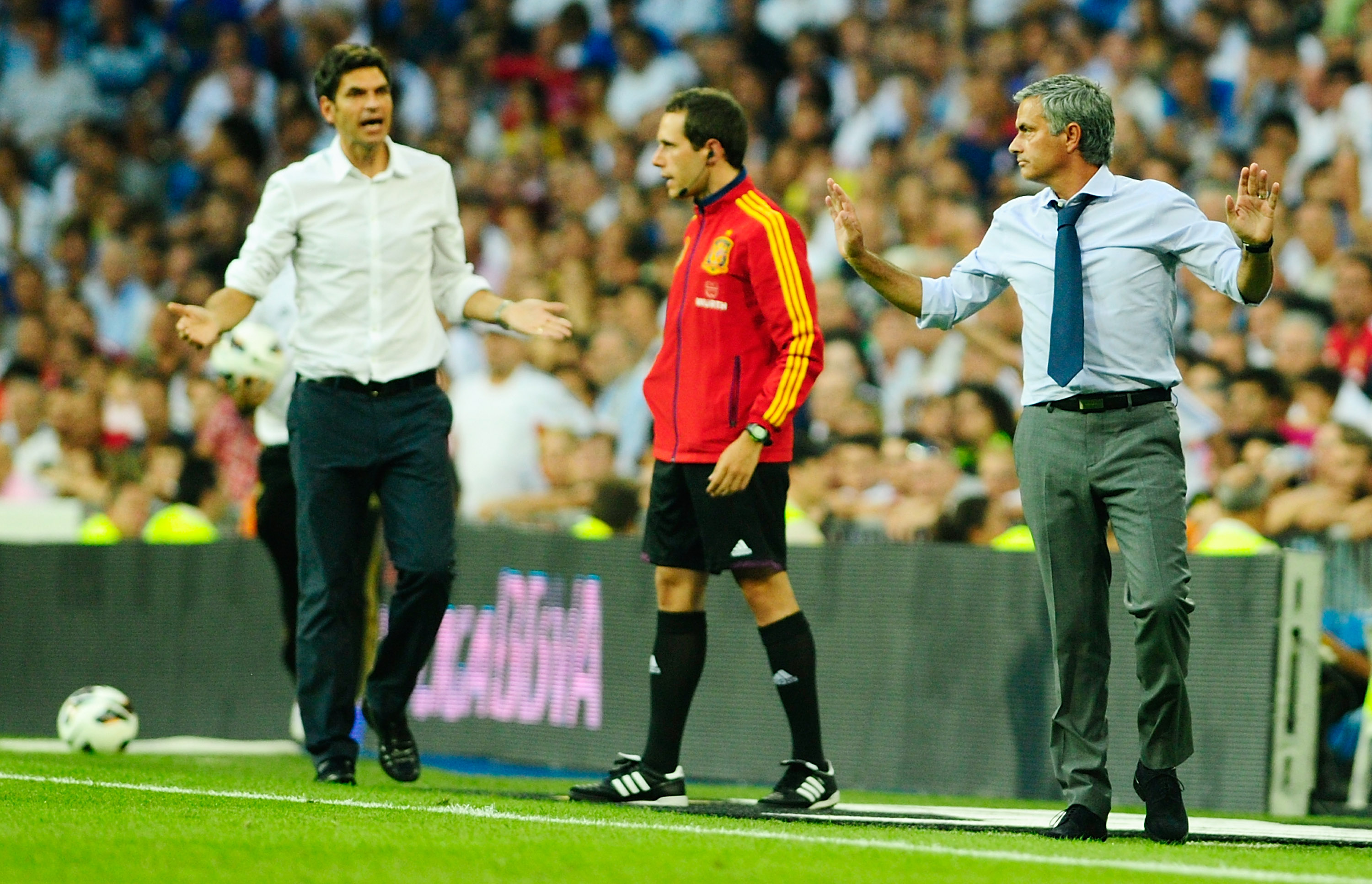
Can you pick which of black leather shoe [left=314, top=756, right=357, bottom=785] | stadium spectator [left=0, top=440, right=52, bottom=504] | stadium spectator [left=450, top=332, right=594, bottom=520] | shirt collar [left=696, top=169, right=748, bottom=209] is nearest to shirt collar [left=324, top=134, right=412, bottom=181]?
shirt collar [left=696, top=169, right=748, bottom=209]

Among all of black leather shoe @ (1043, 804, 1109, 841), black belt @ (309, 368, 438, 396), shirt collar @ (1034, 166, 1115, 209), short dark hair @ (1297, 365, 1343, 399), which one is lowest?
black leather shoe @ (1043, 804, 1109, 841)

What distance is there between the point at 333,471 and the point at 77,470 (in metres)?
7.40

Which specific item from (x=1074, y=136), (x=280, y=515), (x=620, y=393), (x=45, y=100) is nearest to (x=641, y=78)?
(x=620, y=393)

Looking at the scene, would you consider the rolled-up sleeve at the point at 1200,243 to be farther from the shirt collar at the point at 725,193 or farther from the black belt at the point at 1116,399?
the shirt collar at the point at 725,193

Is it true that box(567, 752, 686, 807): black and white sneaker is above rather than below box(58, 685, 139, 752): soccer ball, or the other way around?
above

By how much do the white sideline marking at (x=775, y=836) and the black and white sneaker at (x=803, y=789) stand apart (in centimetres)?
84

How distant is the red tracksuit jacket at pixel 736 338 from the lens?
269 inches

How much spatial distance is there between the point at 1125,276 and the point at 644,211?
9774 millimetres

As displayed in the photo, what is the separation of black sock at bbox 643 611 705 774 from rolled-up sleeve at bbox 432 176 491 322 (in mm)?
1562

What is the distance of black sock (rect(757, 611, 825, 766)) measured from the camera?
6938mm

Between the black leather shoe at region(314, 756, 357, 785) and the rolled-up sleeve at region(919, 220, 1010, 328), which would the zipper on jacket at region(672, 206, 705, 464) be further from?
the black leather shoe at region(314, 756, 357, 785)

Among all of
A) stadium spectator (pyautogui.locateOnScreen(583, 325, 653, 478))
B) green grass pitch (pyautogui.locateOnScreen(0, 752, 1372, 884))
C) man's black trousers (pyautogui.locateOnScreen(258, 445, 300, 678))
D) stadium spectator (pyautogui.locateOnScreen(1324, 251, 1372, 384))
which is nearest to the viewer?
green grass pitch (pyautogui.locateOnScreen(0, 752, 1372, 884))

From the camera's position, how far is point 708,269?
695 centimetres

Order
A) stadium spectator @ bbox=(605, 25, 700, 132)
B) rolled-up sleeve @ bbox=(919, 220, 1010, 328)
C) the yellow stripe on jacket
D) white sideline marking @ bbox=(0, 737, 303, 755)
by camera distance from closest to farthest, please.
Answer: rolled-up sleeve @ bbox=(919, 220, 1010, 328)
the yellow stripe on jacket
white sideline marking @ bbox=(0, 737, 303, 755)
stadium spectator @ bbox=(605, 25, 700, 132)
